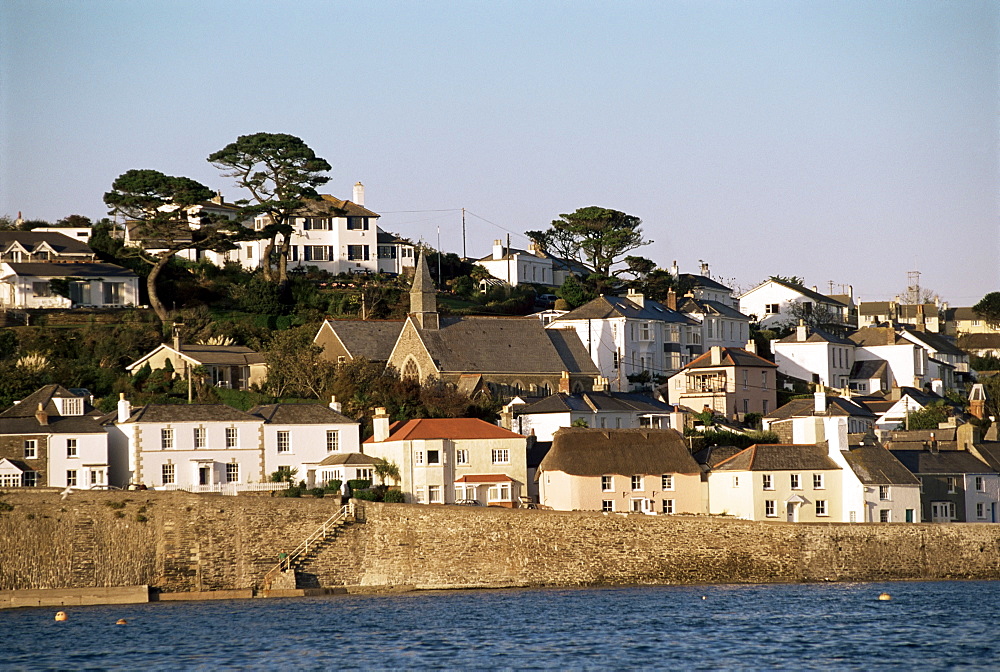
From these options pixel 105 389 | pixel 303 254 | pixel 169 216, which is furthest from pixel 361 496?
pixel 303 254

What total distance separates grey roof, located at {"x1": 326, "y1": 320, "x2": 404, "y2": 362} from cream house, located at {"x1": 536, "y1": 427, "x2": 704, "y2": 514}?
19824 mm

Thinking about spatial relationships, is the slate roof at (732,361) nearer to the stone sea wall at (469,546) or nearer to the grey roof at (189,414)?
the stone sea wall at (469,546)

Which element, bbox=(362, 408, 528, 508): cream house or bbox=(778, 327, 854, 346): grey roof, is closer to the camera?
bbox=(362, 408, 528, 508): cream house

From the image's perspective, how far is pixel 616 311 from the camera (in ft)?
287

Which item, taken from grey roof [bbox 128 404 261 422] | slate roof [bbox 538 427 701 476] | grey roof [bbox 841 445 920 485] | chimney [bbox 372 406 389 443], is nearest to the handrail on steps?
chimney [bbox 372 406 389 443]

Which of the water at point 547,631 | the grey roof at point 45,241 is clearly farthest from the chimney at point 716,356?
the grey roof at point 45,241

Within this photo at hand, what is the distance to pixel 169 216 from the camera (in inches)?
3329

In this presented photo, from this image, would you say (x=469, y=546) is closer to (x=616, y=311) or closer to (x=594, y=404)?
(x=594, y=404)

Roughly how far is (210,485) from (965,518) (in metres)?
30.0

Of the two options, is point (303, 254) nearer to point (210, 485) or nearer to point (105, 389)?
point (105, 389)

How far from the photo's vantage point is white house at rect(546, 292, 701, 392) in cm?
8669

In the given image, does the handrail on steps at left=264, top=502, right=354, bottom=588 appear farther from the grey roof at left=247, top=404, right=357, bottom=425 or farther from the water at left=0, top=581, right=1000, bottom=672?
the grey roof at left=247, top=404, right=357, bottom=425

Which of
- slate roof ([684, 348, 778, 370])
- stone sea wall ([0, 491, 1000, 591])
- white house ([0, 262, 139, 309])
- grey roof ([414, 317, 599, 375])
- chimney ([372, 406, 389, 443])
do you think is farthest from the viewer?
white house ([0, 262, 139, 309])

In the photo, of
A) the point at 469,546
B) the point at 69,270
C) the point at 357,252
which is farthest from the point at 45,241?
the point at 469,546
